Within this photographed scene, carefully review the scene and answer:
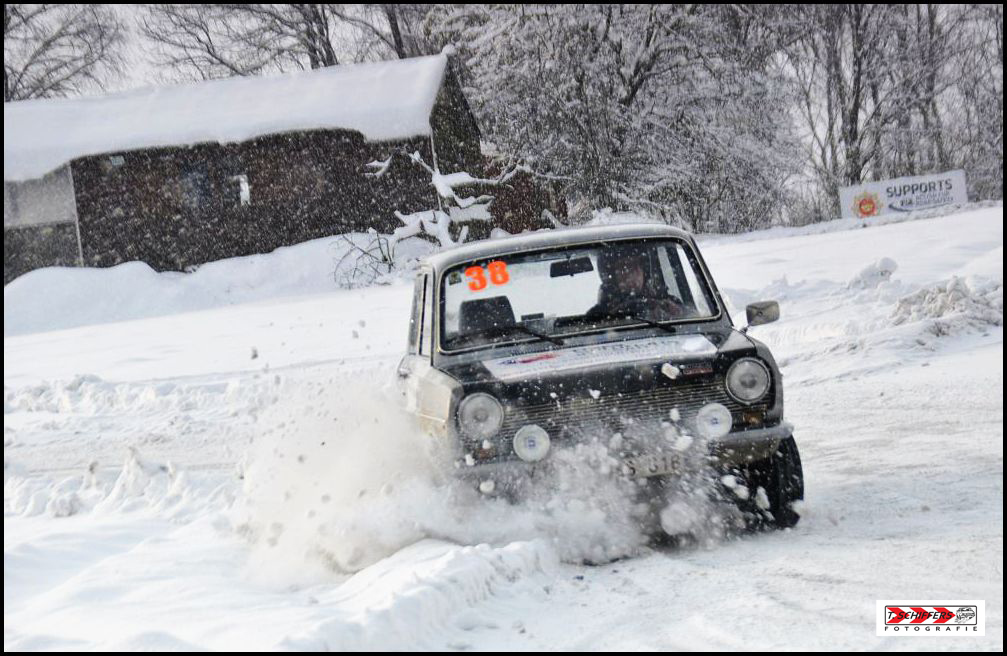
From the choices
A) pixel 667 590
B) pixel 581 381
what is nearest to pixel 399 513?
pixel 581 381

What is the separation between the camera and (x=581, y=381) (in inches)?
186

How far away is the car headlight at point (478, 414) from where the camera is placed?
4742mm

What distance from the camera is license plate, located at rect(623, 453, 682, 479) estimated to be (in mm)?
4684

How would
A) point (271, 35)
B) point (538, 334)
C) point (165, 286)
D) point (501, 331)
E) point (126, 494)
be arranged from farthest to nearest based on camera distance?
point (271, 35) < point (165, 286) < point (126, 494) < point (501, 331) < point (538, 334)

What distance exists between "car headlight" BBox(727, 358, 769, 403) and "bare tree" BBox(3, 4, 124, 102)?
43661 millimetres

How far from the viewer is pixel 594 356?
4.88 m

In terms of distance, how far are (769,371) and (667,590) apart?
1.26m

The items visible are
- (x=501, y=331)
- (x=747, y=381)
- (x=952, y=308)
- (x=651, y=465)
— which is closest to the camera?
(x=651, y=465)

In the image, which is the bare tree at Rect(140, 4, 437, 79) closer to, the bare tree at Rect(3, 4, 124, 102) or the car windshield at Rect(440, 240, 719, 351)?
the bare tree at Rect(3, 4, 124, 102)

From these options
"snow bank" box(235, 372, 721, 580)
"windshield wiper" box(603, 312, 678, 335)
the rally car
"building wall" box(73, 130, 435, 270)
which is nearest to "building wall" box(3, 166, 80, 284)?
"building wall" box(73, 130, 435, 270)

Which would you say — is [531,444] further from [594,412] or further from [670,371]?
[670,371]

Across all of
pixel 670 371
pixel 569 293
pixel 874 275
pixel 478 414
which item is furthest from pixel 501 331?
pixel 874 275

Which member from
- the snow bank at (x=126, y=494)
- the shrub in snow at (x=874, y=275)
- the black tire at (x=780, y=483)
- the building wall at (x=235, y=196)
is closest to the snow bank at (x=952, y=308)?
the shrub in snow at (x=874, y=275)

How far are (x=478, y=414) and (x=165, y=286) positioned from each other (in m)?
23.3
